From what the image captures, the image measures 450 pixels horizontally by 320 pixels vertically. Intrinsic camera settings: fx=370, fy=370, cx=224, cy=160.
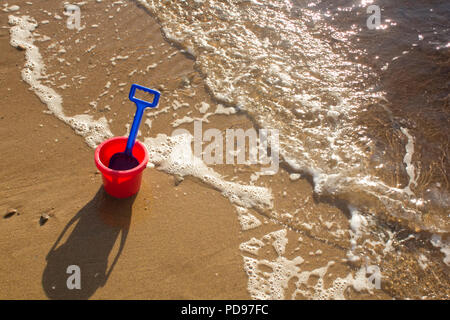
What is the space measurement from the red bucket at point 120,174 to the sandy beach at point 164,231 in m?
0.12

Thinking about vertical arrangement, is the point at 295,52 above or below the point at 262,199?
above

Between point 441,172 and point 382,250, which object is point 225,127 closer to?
point 382,250

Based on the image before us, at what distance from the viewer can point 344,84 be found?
14.4ft

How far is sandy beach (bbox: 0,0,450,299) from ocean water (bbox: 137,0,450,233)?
297mm

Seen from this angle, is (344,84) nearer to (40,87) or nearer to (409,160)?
(409,160)

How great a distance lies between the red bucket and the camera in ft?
8.64

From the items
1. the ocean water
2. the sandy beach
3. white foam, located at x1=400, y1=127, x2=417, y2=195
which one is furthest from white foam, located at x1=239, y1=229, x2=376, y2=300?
white foam, located at x1=400, y1=127, x2=417, y2=195

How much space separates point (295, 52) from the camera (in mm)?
4691

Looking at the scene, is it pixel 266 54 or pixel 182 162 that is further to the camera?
pixel 266 54

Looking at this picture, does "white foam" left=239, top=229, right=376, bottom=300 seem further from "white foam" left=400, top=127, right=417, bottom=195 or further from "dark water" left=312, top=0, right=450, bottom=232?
"white foam" left=400, top=127, right=417, bottom=195

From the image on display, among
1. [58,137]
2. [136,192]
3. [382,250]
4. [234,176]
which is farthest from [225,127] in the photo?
[382,250]

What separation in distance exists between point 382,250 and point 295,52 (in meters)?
2.72

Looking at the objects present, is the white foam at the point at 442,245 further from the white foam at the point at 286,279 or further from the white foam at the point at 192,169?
the white foam at the point at 192,169

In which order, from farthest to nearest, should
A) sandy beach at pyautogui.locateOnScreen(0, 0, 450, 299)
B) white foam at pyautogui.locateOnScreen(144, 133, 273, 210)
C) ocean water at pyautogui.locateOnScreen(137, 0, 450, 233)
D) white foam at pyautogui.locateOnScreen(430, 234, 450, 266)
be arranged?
1. ocean water at pyautogui.locateOnScreen(137, 0, 450, 233)
2. white foam at pyautogui.locateOnScreen(144, 133, 273, 210)
3. white foam at pyautogui.locateOnScreen(430, 234, 450, 266)
4. sandy beach at pyautogui.locateOnScreen(0, 0, 450, 299)
